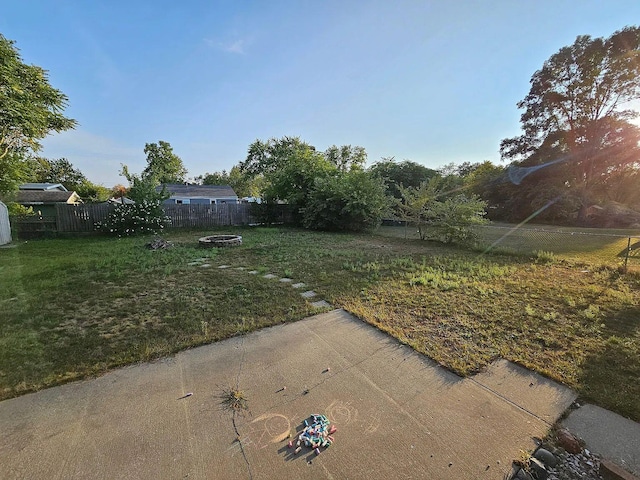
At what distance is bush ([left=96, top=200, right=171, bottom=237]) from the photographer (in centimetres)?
994

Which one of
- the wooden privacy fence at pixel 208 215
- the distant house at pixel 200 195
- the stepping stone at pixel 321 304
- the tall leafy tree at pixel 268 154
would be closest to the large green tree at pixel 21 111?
the wooden privacy fence at pixel 208 215

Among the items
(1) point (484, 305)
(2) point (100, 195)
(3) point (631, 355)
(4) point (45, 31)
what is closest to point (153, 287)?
(1) point (484, 305)

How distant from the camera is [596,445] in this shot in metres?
1.43

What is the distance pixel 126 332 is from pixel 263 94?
339 inches

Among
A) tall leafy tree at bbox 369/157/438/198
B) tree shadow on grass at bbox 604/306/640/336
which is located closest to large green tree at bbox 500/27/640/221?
tall leafy tree at bbox 369/157/438/198

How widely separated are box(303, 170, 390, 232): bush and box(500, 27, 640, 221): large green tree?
15.4 m

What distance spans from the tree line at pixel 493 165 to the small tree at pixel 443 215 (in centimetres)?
4

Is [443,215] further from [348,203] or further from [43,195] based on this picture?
[43,195]

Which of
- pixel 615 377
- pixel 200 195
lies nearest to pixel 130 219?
pixel 615 377

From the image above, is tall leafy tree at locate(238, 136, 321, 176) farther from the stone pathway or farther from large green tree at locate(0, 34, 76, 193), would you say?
the stone pathway

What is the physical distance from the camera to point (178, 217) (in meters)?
12.5

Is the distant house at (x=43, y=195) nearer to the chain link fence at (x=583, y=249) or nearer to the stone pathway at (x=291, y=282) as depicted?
the stone pathway at (x=291, y=282)

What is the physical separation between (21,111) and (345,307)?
460 inches

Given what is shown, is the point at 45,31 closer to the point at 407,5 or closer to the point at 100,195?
the point at 407,5
